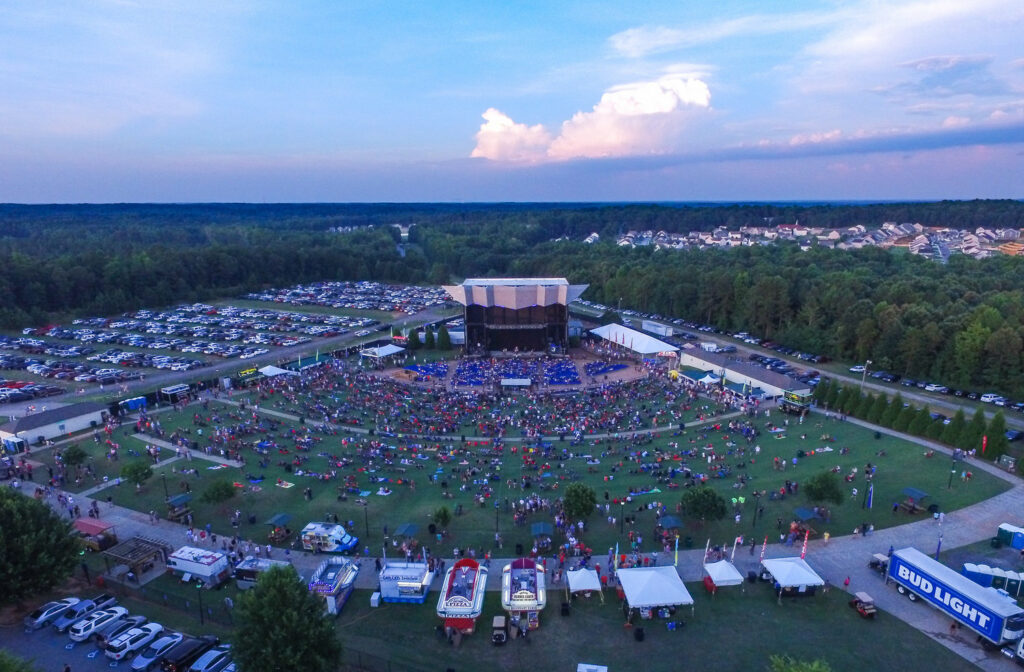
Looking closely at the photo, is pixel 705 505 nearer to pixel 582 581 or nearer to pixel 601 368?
pixel 582 581

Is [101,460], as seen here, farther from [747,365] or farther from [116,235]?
[116,235]

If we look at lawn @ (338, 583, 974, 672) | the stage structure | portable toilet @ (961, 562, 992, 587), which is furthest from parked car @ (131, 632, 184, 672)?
the stage structure

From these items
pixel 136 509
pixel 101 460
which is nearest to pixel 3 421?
→ pixel 101 460

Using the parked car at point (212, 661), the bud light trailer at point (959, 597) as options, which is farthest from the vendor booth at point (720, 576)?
the parked car at point (212, 661)

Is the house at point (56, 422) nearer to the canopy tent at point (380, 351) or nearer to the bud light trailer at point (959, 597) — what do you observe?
the canopy tent at point (380, 351)

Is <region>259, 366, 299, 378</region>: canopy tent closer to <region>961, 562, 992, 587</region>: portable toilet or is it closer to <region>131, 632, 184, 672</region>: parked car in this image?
<region>131, 632, 184, 672</region>: parked car

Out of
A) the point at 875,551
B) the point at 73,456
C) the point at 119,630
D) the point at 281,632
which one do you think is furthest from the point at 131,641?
the point at 875,551
